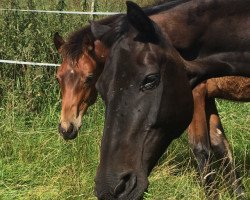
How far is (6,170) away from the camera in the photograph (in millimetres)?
4438

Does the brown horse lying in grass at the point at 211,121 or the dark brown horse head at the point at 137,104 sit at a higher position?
the dark brown horse head at the point at 137,104

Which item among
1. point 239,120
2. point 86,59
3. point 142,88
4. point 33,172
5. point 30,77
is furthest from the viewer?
point 30,77

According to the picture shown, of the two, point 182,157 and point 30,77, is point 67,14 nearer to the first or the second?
point 30,77

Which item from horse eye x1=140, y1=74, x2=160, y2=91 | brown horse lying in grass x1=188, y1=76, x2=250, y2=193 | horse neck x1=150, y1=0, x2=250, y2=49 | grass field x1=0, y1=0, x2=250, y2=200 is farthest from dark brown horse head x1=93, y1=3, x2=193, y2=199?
brown horse lying in grass x1=188, y1=76, x2=250, y2=193

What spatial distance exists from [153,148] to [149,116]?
0.51 ft

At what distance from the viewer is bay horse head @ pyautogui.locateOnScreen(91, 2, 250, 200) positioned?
233 cm

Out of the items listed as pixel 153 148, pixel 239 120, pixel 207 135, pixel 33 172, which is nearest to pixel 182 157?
pixel 207 135

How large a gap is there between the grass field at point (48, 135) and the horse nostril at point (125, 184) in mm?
1295

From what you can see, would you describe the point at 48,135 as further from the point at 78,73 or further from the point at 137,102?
the point at 137,102

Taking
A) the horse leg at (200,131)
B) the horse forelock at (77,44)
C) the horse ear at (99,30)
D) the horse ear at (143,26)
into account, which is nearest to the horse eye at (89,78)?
the horse forelock at (77,44)

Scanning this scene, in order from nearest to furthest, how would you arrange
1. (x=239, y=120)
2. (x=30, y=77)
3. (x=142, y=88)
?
1. (x=142, y=88)
2. (x=239, y=120)
3. (x=30, y=77)

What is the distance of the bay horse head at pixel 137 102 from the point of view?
91.9 inches

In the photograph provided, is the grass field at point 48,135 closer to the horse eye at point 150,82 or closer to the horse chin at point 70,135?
the horse chin at point 70,135

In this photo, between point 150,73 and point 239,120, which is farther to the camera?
point 239,120
